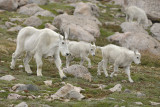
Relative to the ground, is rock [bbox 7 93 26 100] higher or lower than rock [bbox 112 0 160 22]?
higher

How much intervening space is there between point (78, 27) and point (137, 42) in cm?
786

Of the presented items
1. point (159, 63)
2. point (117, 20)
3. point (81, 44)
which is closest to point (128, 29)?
point (117, 20)

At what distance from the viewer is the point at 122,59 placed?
2030 centimetres

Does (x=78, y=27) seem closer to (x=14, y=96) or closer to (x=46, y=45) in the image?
(x=46, y=45)

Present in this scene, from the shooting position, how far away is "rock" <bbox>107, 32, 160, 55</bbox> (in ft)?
126

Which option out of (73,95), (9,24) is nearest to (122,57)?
(73,95)

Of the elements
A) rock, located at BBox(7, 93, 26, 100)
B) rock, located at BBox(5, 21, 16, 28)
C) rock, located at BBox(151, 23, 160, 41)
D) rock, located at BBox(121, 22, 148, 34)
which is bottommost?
rock, located at BBox(151, 23, 160, 41)

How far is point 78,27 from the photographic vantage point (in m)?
40.8

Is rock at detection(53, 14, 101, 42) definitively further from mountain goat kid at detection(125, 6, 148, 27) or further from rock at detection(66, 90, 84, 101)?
rock at detection(66, 90, 84, 101)

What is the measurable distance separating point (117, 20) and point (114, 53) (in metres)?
34.3

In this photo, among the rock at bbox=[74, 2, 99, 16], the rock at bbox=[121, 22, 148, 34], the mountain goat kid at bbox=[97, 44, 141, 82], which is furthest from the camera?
the rock at bbox=[74, 2, 99, 16]

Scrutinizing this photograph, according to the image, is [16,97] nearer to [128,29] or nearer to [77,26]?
[77,26]

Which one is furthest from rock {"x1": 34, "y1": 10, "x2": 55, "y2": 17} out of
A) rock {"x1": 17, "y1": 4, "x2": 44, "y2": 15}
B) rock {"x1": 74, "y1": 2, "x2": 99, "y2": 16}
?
rock {"x1": 74, "y1": 2, "x2": 99, "y2": 16}

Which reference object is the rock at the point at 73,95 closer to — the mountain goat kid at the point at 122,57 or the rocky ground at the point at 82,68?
the rocky ground at the point at 82,68
